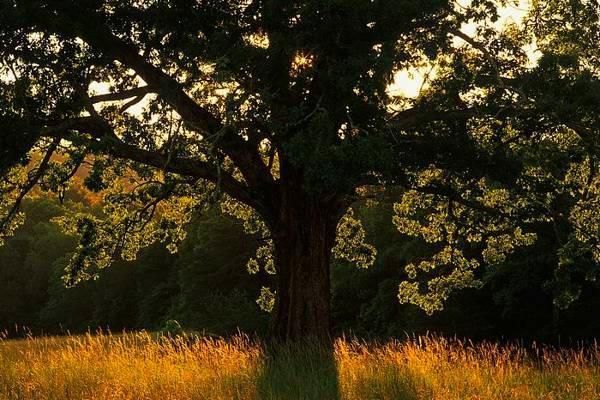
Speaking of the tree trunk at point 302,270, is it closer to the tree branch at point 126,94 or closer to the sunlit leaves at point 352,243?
the tree branch at point 126,94

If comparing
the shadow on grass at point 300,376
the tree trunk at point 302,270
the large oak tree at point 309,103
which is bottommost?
the shadow on grass at point 300,376

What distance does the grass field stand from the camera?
945 centimetres

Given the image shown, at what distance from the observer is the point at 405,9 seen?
39.1 feet

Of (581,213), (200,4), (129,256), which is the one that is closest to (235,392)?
(200,4)

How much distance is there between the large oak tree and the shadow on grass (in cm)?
253

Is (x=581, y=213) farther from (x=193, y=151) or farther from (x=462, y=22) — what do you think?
(x=193, y=151)

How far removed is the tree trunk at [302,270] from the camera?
1562 centimetres

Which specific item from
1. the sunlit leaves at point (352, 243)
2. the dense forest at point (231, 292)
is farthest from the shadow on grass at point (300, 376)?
the sunlit leaves at point (352, 243)

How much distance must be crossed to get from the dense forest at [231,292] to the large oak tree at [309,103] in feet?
12.7

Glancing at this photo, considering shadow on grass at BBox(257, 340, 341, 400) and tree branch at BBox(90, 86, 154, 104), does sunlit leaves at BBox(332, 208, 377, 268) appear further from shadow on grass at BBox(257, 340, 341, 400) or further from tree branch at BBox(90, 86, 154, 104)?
shadow on grass at BBox(257, 340, 341, 400)

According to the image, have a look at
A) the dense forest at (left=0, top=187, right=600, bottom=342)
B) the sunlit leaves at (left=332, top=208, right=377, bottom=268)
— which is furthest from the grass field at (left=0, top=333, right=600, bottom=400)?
the sunlit leaves at (left=332, top=208, right=377, bottom=268)

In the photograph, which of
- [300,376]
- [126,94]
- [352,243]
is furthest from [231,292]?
[300,376]

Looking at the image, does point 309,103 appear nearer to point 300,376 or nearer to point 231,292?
point 300,376

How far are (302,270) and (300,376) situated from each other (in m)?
→ 5.12
